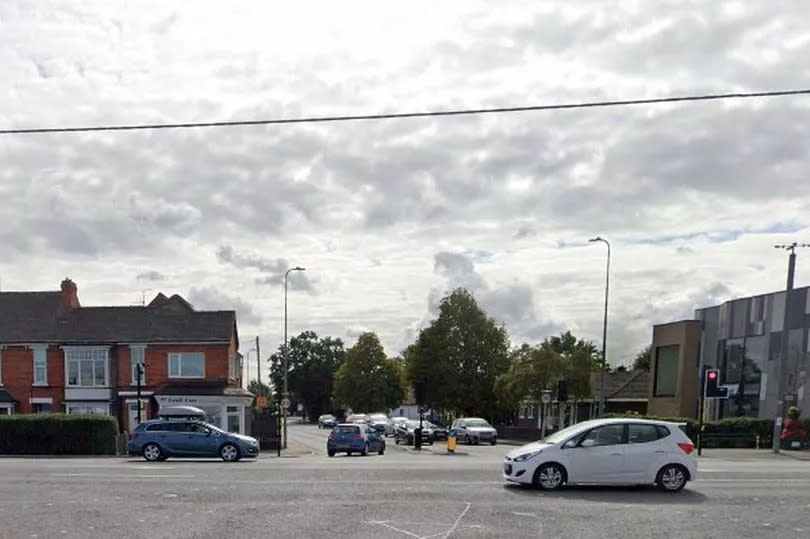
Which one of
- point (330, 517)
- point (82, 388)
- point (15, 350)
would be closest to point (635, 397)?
point (82, 388)

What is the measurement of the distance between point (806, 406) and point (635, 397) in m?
26.2

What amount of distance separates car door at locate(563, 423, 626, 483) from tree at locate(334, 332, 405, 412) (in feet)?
273

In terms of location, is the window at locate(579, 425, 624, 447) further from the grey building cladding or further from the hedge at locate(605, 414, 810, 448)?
the grey building cladding

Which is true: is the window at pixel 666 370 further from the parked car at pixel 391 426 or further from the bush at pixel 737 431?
the parked car at pixel 391 426

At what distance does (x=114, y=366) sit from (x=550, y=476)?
37.5 meters

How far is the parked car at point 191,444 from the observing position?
26.0m

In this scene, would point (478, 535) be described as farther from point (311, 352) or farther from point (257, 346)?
point (311, 352)

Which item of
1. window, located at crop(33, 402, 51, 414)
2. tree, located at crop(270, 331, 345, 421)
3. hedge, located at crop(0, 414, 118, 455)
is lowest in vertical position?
tree, located at crop(270, 331, 345, 421)

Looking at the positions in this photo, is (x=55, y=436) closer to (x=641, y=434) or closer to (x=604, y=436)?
(x=604, y=436)

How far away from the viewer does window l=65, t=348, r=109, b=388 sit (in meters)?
47.3

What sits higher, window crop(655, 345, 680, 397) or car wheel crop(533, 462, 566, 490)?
car wheel crop(533, 462, 566, 490)

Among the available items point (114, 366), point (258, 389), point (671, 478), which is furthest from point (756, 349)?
point (258, 389)

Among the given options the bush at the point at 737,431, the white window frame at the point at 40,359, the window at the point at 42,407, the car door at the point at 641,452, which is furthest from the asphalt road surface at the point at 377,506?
the white window frame at the point at 40,359

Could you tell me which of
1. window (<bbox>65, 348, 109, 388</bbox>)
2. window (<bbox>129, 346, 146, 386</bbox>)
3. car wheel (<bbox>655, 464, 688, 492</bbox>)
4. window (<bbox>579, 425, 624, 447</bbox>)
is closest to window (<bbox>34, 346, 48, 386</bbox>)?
window (<bbox>65, 348, 109, 388</bbox>)
